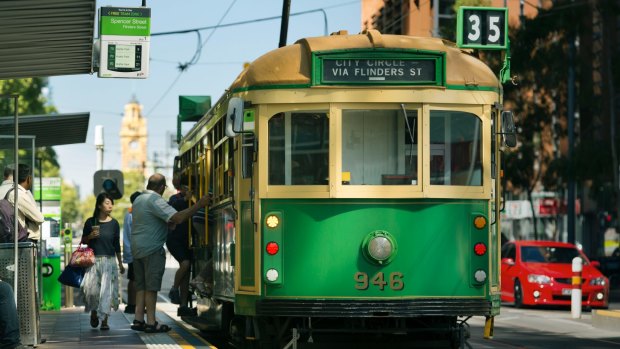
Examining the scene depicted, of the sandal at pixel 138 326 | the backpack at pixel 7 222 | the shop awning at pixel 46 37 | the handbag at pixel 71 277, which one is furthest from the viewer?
the handbag at pixel 71 277

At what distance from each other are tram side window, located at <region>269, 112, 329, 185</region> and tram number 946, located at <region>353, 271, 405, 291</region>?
3.16ft

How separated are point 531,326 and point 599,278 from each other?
6464 mm

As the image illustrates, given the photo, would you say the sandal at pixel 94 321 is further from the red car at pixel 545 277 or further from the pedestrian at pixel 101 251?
the red car at pixel 545 277

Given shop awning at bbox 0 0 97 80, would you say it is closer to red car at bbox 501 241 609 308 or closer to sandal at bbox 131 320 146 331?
sandal at bbox 131 320 146 331

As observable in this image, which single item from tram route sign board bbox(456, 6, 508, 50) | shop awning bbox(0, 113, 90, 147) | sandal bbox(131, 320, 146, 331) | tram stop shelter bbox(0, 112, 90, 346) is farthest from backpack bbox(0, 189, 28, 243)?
tram route sign board bbox(456, 6, 508, 50)

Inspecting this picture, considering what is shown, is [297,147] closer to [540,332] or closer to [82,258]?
[82,258]

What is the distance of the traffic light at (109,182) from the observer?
26141 mm

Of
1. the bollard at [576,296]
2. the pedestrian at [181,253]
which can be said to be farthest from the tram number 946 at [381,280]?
the bollard at [576,296]

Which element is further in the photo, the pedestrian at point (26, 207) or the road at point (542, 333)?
the road at point (542, 333)

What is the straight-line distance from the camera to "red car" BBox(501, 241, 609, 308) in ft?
89.9

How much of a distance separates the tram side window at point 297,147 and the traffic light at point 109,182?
13.4 meters

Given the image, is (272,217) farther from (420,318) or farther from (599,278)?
(599,278)

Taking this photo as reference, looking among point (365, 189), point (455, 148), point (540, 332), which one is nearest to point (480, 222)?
point (455, 148)

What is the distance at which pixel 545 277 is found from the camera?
27.5 metres
